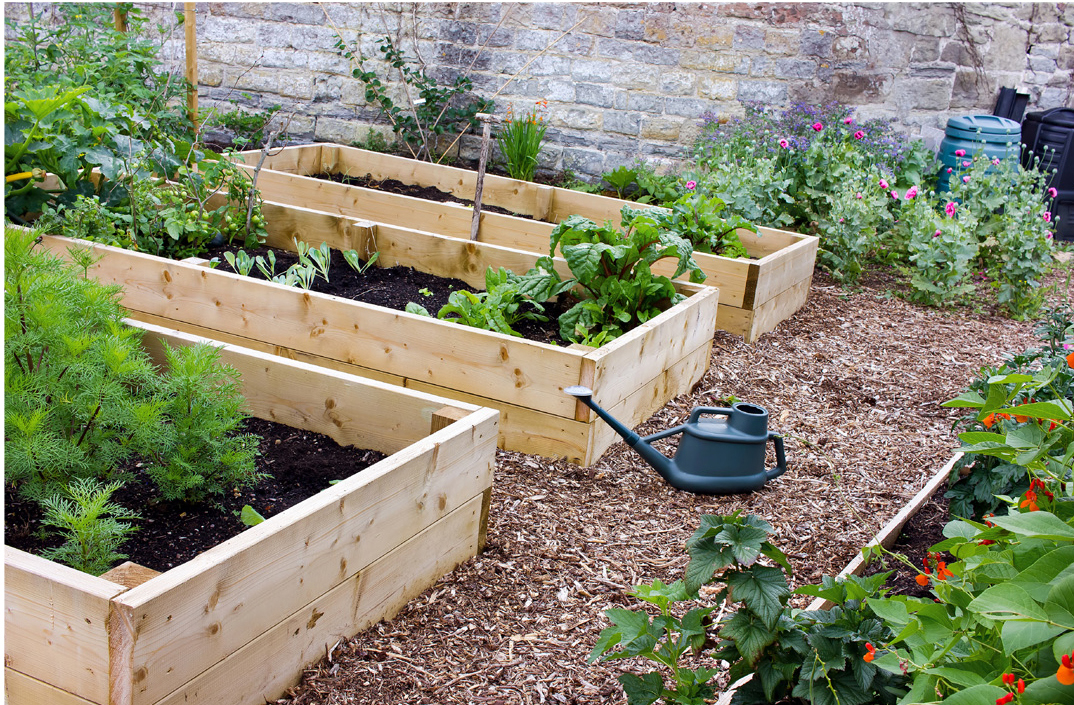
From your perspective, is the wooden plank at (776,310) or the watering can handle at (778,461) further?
the wooden plank at (776,310)

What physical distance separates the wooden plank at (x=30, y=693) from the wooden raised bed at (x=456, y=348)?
165 centimetres

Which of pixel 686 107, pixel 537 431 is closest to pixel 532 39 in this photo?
pixel 686 107

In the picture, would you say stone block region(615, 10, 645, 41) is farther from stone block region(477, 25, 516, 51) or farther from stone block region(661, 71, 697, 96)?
stone block region(477, 25, 516, 51)

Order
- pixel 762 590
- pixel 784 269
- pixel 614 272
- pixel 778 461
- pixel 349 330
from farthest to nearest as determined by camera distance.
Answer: pixel 784 269
pixel 614 272
pixel 349 330
pixel 778 461
pixel 762 590

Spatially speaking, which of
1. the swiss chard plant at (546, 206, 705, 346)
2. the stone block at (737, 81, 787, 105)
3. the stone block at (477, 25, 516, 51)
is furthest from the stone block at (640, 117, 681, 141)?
the swiss chard plant at (546, 206, 705, 346)

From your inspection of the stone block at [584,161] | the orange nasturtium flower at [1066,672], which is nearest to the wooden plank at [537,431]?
the orange nasturtium flower at [1066,672]

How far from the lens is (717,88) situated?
6453 millimetres

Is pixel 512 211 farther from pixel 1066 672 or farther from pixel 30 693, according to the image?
pixel 1066 672

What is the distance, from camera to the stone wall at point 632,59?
638cm

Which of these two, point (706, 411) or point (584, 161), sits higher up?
point (584, 161)

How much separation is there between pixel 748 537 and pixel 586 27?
19.0 feet

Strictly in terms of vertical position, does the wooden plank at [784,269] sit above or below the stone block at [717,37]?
below

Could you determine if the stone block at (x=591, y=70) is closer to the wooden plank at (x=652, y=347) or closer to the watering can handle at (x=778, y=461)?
the wooden plank at (x=652, y=347)

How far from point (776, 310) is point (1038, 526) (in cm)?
355
